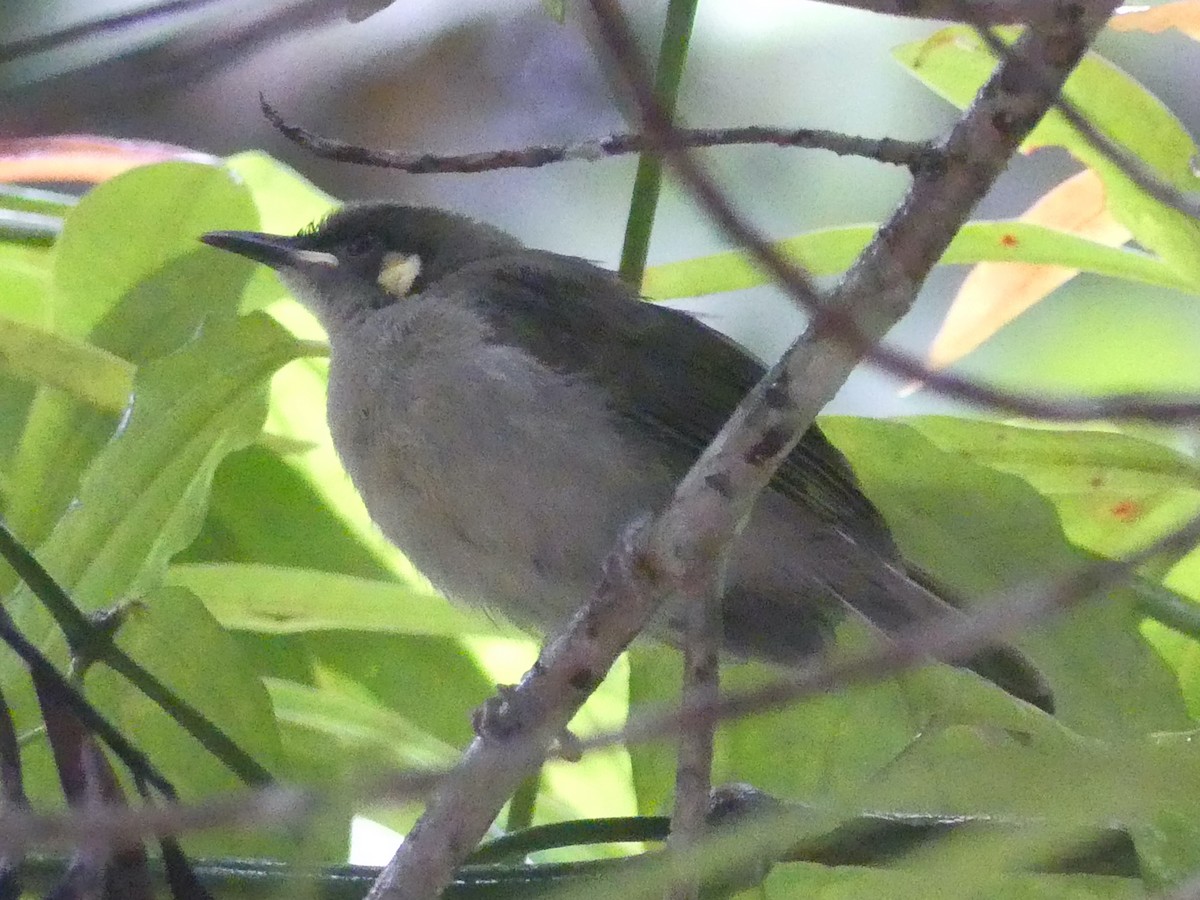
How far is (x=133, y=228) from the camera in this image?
4.48 ft

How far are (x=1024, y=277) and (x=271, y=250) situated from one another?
753 millimetres

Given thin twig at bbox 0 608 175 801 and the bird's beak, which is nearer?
thin twig at bbox 0 608 175 801

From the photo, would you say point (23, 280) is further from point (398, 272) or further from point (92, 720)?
point (92, 720)

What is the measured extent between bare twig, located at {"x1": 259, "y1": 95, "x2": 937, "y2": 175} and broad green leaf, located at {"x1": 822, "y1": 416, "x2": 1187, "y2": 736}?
0.42 metres

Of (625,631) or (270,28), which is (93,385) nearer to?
(625,631)

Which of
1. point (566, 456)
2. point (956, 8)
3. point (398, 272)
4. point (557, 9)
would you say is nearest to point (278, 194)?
point (398, 272)

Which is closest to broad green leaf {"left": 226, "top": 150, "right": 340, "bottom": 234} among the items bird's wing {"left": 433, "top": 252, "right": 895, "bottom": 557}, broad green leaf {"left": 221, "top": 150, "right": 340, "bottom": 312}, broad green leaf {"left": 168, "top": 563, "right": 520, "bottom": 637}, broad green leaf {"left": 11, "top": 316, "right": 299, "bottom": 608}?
broad green leaf {"left": 221, "top": 150, "right": 340, "bottom": 312}

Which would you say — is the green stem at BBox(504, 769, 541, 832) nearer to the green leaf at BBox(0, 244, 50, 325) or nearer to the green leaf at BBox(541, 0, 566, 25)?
the green leaf at BBox(541, 0, 566, 25)

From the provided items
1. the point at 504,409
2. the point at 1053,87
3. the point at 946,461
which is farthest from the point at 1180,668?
the point at 1053,87

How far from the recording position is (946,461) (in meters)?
1.22

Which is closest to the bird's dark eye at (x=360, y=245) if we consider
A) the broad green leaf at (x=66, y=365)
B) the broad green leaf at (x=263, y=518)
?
the broad green leaf at (x=263, y=518)

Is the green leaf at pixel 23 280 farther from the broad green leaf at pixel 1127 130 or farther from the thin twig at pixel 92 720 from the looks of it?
the broad green leaf at pixel 1127 130

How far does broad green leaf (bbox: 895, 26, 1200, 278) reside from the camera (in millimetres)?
1248

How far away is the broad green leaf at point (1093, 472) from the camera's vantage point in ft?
4.00
